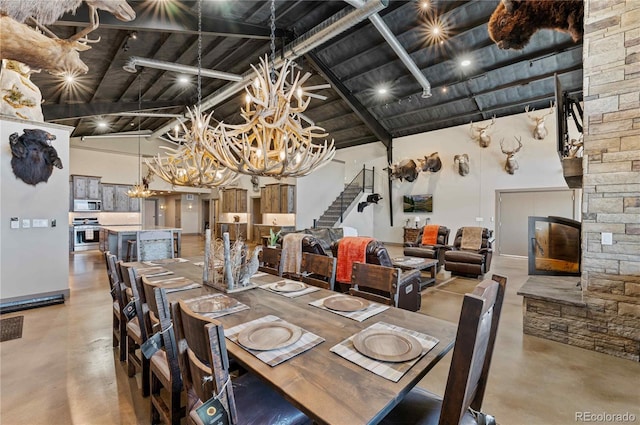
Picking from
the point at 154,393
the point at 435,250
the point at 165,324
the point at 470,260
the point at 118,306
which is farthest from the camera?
the point at 435,250

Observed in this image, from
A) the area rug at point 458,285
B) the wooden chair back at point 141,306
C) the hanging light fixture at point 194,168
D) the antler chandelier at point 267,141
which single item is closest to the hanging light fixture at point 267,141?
the antler chandelier at point 267,141

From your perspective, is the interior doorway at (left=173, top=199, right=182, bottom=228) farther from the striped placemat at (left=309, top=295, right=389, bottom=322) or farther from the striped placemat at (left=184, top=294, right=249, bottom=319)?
the striped placemat at (left=309, top=295, right=389, bottom=322)

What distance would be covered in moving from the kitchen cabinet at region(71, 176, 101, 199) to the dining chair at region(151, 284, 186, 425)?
413 inches

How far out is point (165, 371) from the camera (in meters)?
1.63

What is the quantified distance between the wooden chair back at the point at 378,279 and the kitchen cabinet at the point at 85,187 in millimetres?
11073

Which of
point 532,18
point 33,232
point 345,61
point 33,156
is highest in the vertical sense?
point 345,61

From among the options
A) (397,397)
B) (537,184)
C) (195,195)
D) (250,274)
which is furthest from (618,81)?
(195,195)

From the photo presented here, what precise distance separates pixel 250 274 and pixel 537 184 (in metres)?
8.79

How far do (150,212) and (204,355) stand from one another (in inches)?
685

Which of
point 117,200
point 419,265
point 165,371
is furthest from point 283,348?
point 117,200

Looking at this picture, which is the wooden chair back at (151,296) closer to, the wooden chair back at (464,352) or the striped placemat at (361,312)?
the striped placemat at (361,312)

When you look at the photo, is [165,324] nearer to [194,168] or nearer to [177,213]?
[194,168]

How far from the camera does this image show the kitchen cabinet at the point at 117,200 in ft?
34.0

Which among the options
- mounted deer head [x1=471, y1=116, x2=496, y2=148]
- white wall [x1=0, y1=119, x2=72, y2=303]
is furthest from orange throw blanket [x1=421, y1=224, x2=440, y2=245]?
white wall [x1=0, y1=119, x2=72, y2=303]
